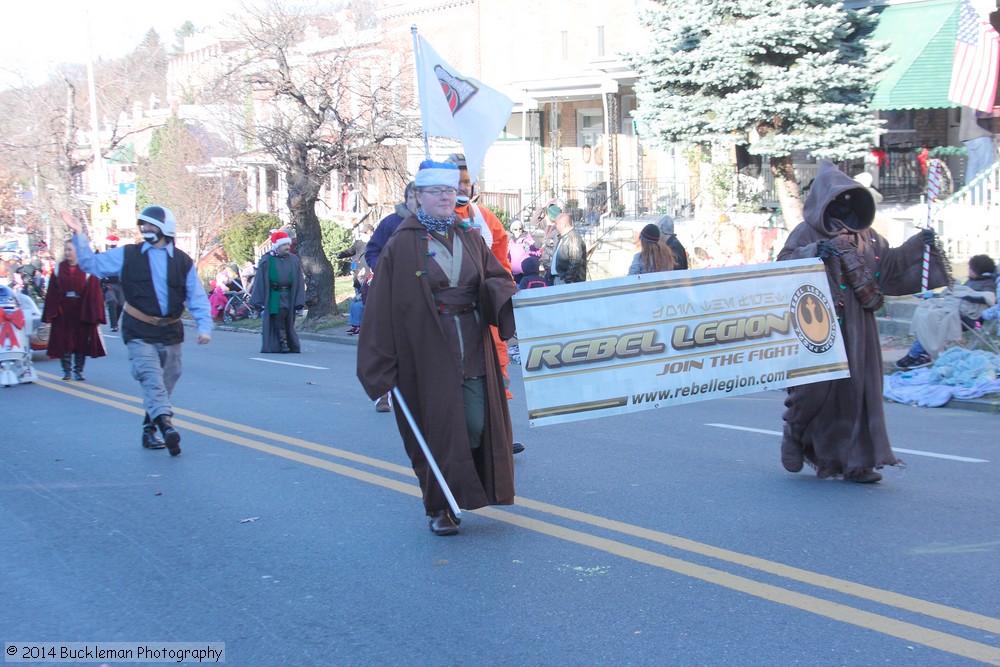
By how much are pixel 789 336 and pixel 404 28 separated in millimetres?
26297

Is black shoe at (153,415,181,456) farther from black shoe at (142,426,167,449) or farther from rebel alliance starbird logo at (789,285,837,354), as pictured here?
rebel alliance starbird logo at (789,285,837,354)

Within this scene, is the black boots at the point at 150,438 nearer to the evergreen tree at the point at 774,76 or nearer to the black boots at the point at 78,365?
the black boots at the point at 78,365

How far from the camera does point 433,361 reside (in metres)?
5.98

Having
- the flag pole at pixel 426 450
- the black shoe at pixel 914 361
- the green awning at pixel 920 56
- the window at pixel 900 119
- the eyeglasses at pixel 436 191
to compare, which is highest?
the green awning at pixel 920 56

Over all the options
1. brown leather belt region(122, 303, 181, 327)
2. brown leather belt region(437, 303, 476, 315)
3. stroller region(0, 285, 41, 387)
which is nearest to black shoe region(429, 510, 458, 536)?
brown leather belt region(437, 303, 476, 315)

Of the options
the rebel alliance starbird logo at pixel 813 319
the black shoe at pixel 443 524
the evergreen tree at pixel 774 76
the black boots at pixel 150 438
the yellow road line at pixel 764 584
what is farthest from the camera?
the evergreen tree at pixel 774 76

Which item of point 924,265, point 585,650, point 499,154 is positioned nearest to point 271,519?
point 585,650

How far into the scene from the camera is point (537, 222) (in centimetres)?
2842

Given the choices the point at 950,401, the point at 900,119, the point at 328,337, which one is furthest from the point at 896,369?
the point at 328,337

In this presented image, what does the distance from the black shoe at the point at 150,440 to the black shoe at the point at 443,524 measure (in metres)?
3.96

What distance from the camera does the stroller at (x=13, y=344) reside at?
1385 cm

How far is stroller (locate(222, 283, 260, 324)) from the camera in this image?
26141mm

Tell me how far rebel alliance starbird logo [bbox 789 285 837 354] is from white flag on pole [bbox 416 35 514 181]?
2330 mm

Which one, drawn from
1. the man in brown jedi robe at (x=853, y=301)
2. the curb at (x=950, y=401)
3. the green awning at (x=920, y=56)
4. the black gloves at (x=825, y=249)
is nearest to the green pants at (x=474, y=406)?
the man in brown jedi robe at (x=853, y=301)
